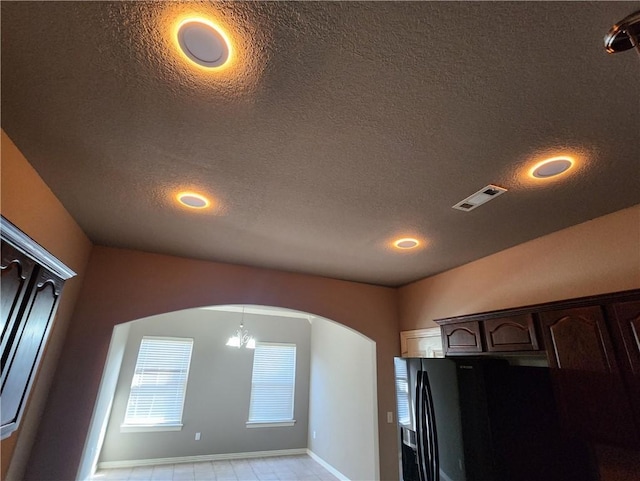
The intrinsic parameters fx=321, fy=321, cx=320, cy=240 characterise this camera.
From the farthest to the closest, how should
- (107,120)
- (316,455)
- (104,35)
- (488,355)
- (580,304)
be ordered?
(316,455), (488,355), (580,304), (107,120), (104,35)

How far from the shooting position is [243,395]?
654cm

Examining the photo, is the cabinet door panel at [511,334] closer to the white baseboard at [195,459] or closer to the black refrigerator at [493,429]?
the black refrigerator at [493,429]

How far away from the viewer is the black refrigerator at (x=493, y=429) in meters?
2.28

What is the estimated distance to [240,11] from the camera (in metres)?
1.08

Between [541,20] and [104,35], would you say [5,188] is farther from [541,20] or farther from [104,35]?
[541,20]

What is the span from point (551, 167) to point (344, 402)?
489 cm

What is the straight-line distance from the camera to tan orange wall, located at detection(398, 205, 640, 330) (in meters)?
2.27

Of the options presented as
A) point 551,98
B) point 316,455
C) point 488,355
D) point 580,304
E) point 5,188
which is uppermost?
point 551,98

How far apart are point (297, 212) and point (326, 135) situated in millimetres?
938

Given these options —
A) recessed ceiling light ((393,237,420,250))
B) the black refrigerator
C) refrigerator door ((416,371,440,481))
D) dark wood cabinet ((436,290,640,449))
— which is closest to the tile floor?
refrigerator door ((416,371,440,481))

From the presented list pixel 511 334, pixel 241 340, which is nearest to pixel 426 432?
pixel 511 334

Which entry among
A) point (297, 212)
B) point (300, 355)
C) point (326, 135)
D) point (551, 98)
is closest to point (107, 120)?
point (326, 135)

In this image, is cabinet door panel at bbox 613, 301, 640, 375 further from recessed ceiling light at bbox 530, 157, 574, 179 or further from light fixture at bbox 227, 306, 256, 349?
light fixture at bbox 227, 306, 256, 349

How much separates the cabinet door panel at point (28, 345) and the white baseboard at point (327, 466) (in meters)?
4.85
